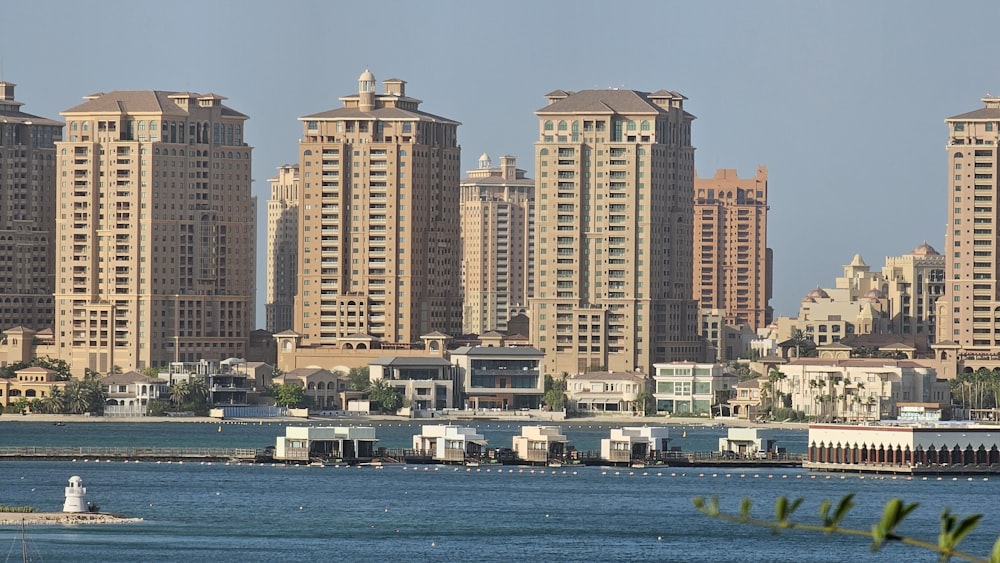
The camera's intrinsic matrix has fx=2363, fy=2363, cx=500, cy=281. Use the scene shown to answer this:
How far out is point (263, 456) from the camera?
15612cm

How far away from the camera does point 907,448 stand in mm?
143375

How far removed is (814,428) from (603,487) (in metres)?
21.8

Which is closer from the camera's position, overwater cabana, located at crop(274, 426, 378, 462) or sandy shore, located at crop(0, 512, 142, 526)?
sandy shore, located at crop(0, 512, 142, 526)

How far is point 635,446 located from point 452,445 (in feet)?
40.0

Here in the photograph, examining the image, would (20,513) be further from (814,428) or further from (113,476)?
(814,428)

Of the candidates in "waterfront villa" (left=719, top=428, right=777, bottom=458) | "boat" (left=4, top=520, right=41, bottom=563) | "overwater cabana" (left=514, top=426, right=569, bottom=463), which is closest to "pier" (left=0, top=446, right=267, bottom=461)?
"overwater cabana" (left=514, top=426, right=569, bottom=463)

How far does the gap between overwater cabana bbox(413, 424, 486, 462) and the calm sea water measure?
3.03 meters

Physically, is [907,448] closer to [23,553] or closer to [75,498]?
[75,498]

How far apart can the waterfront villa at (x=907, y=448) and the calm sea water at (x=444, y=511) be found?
7.94 ft

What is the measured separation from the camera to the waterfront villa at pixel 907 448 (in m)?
144

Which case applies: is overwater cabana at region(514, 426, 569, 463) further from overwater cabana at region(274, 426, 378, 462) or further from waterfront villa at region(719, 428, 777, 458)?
waterfront villa at region(719, 428, 777, 458)

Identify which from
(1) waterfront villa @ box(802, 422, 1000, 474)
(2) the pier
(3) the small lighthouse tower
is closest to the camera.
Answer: (3) the small lighthouse tower

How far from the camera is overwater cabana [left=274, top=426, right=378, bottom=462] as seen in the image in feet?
507

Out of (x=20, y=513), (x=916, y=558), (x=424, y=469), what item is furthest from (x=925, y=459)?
(x=20, y=513)
